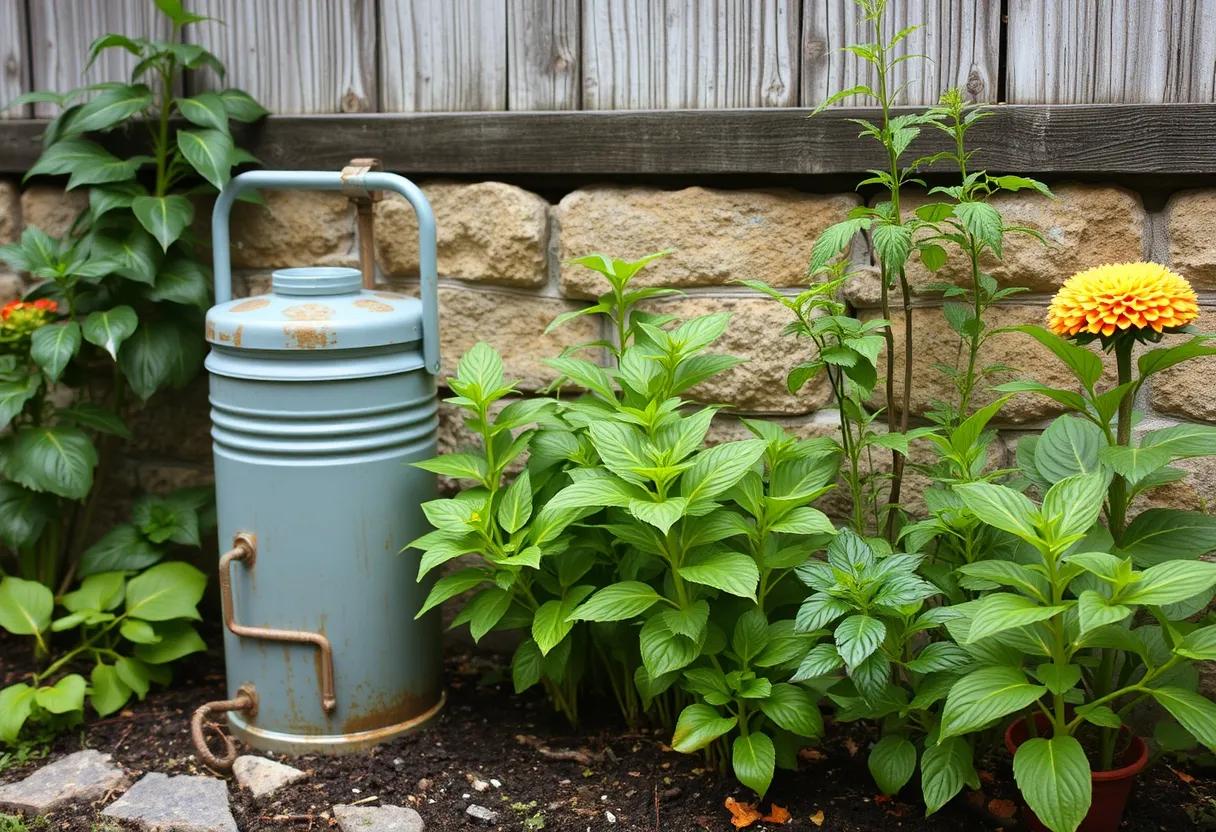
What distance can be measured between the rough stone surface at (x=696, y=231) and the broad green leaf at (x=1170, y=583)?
3.37ft

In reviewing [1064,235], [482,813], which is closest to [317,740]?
[482,813]

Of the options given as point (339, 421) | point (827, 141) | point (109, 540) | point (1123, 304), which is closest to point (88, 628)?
point (109, 540)

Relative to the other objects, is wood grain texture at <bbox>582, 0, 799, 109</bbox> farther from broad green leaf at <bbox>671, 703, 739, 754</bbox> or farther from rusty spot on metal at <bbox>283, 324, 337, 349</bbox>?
broad green leaf at <bbox>671, 703, 739, 754</bbox>

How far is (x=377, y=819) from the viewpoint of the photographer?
2.38 meters

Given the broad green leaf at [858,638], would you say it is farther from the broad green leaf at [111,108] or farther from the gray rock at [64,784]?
the broad green leaf at [111,108]

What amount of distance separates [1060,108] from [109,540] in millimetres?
2406

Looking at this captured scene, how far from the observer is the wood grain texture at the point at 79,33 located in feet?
10.5

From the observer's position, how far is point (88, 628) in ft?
10.4

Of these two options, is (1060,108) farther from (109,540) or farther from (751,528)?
(109,540)

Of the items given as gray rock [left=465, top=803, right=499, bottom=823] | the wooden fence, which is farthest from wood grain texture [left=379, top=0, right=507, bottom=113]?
gray rock [left=465, top=803, right=499, bottom=823]

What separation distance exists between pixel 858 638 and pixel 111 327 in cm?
186

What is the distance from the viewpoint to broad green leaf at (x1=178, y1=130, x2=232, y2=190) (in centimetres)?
283

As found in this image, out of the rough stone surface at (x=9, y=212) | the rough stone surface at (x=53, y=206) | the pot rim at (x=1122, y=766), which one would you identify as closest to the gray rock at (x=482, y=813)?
the pot rim at (x=1122, y=766)

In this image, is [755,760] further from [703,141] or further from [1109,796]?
[703,141]
